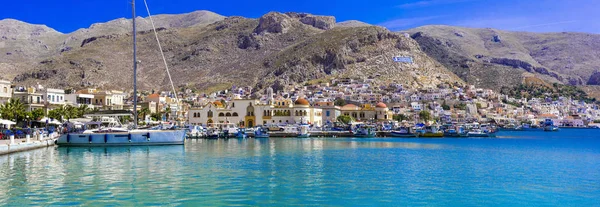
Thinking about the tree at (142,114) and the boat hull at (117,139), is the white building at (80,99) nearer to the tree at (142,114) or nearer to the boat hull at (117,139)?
the tree at (142,114)

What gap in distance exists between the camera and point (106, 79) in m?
175

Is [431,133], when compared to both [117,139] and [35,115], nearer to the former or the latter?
[117,139]

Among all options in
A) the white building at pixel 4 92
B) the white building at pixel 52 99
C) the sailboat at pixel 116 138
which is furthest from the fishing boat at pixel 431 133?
the white building at pixel 4 92

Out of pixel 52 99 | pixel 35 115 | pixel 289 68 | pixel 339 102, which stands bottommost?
pixel 35 115

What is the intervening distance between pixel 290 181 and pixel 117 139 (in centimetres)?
2971

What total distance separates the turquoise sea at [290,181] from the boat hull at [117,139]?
39.4 ft

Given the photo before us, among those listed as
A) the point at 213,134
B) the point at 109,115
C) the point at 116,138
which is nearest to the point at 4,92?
the point at 109,115

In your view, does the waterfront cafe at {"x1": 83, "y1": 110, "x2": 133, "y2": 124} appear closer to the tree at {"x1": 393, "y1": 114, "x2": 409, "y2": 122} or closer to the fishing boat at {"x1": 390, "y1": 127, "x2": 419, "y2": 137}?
the fishing boat at {"x1": 390, "y1": 127, "x2": 419, "y2": 137}

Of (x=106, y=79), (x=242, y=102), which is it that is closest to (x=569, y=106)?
(x=242, y=102)

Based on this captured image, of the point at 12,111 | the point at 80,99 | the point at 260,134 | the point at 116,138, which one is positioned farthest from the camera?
the point at 80,99

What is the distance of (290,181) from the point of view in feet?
85.4

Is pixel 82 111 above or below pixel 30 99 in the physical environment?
below

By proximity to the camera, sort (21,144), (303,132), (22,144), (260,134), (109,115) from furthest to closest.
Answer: (303,132), (260,134), (109,115), (22,144), (21,144)

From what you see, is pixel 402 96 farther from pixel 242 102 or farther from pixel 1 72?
pixel 1 72
